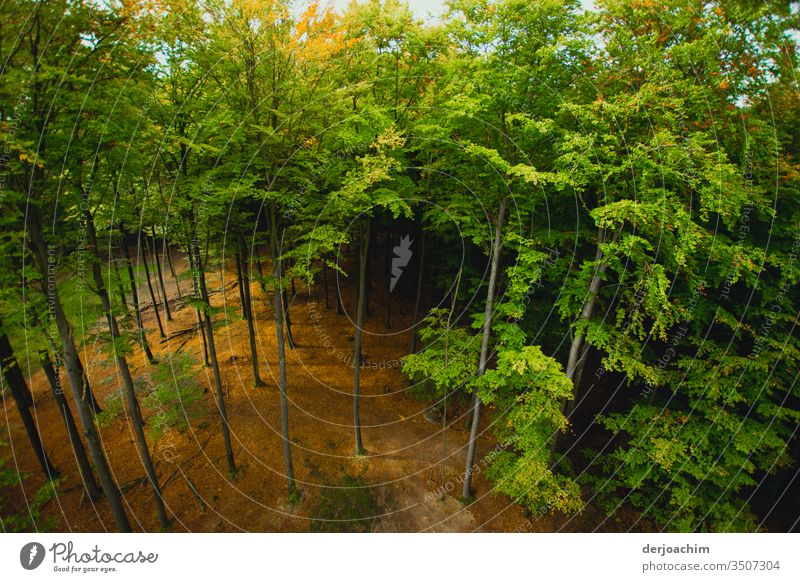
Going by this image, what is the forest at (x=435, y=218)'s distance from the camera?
865 centimetres

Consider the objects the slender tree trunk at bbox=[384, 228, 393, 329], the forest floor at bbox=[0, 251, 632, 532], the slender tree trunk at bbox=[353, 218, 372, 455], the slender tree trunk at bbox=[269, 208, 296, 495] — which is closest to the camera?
the slender tree trunk at bbox=[269, 208, 296, 495]

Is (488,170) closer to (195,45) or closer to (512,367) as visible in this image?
(512,367)

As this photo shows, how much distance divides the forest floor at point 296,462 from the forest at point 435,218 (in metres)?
0.13

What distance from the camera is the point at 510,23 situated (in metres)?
10.2

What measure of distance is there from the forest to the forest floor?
129mm

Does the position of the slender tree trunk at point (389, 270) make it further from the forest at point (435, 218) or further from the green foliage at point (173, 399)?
the green foliage at point (173, 399)

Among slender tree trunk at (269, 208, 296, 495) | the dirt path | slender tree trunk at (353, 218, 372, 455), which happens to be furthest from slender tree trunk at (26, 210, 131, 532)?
slender tree trunk at (353, 218, 372, 455)

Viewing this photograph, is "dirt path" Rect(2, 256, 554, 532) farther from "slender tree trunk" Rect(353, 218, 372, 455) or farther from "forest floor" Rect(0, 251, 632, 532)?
"slender tree trunk" Rect(353, 218, 372, 455)

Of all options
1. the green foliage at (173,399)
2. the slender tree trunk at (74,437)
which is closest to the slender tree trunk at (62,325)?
the green foliage at (173,399)

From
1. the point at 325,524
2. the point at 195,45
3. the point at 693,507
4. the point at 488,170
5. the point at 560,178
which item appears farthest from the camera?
the point at 325,524

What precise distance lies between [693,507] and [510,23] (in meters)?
18.2

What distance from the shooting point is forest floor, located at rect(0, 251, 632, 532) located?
1404 cm
